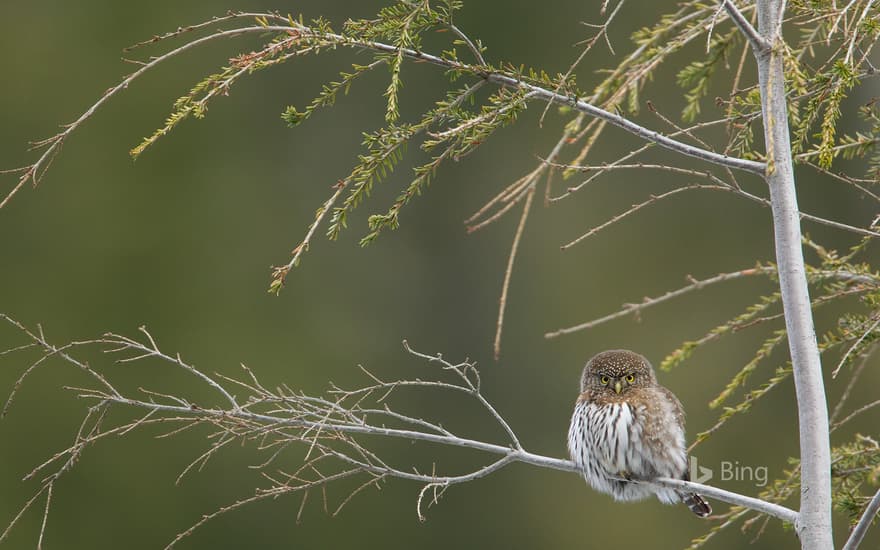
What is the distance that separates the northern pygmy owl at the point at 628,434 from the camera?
14.9ft

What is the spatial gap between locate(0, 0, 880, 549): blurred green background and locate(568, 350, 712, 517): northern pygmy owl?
6716mm

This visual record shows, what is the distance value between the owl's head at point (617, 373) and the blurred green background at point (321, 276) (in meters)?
6.64

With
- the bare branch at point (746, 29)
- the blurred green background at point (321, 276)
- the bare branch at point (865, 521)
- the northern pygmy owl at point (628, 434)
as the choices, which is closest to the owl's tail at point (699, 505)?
the northern pygmy owl at point (628, 434)

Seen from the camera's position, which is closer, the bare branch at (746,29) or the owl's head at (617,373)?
the bare branch at (746,29)

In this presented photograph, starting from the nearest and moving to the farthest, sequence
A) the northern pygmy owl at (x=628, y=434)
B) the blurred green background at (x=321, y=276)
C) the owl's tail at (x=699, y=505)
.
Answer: the northern pygmy owl at (x=628, y=434), the owl's tail at (x=699, y=505), the blurred green background at (x=321, y=276)

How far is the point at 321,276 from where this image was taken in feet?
42.9

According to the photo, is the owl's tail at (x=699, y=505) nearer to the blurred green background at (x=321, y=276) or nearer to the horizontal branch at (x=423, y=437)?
the horizontal branch at (x=423, y=437)

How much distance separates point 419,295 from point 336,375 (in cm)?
137

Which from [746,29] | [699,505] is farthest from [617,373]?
[746,29]

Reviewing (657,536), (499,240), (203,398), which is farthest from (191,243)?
(657,536)

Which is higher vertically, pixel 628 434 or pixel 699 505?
pixel 628 434

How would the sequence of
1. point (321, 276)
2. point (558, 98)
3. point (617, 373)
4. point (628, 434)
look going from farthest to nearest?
point (321, 276) → point (617, 373) → point (628, 434) → point (558, 98)

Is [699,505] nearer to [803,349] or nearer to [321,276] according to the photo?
[803,349]

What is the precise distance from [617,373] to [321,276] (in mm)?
8336
